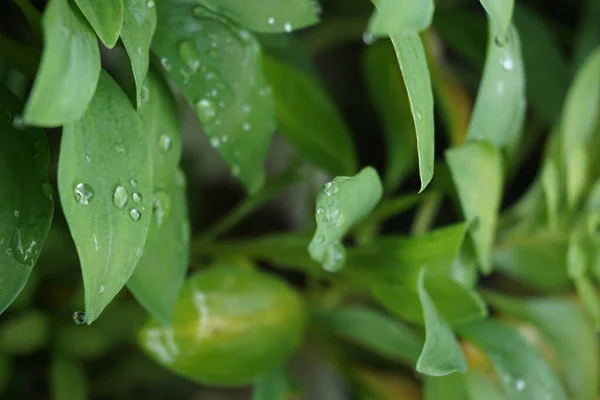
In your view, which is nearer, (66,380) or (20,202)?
(20,202)

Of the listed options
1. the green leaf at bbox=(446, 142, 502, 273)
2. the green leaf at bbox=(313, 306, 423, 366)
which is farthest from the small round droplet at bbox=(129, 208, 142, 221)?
the green leaf at bbox=(313, 306, 423, 366)

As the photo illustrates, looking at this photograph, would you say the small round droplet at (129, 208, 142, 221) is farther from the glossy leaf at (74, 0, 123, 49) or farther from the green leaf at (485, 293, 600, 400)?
the green leaf at (485, 293, 600, 400)

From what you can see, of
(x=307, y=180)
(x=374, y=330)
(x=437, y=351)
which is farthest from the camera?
(x=307, y=180)

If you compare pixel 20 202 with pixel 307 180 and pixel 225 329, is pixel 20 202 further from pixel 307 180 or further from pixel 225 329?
pixel 307 180

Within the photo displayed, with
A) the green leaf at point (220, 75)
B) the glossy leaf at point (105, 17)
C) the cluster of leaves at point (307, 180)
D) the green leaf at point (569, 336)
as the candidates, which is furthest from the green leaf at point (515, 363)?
the glossy leaf at point (105, 17)

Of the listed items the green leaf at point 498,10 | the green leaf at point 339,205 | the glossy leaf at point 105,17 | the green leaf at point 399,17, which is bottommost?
the green leaf at point 339,205

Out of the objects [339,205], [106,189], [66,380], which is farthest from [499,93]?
[66,380]

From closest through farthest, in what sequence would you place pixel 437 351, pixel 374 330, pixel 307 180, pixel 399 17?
pixel 399 17
pixel 437 351
pixel 374 330
pixel 307 180

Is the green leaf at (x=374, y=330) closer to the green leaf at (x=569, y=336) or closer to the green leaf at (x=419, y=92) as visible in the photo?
the green leaf at (x=569, y=336)
